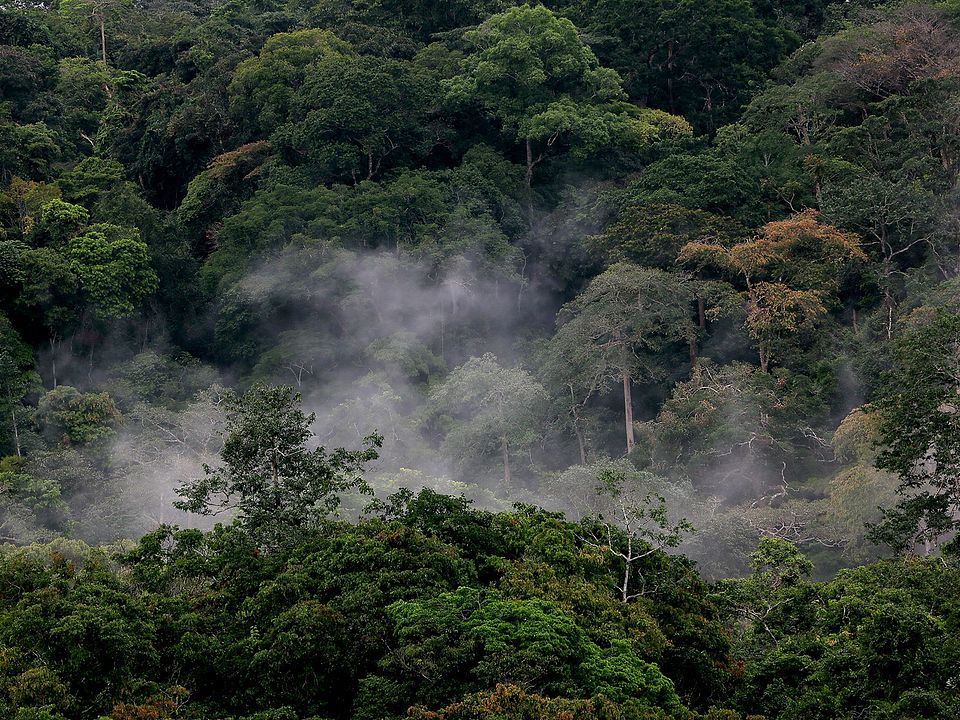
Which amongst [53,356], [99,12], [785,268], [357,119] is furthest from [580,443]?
[99,12]

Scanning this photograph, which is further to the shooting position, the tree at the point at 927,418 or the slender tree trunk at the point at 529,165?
the slender tree trunk at the point at 529,165

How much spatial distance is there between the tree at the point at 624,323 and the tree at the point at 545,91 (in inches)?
313

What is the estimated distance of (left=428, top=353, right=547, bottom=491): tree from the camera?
31719mm

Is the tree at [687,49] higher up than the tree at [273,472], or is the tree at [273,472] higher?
the tree at [687,49]

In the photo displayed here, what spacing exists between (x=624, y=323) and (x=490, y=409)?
3654mm

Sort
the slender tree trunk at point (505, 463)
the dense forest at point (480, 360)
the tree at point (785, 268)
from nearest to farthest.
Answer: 1. the dense forest at point (480, 360)
2. the slender tree trunk at point (505, 463)
3. the tree at point (785, 268)

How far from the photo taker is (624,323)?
3247 centimetres

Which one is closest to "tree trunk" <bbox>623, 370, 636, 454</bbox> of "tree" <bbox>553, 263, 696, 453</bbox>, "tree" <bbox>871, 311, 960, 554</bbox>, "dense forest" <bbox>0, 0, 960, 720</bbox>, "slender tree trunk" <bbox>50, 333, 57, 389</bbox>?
"tree" <bbox>553, 263, 696, 453</bbox>

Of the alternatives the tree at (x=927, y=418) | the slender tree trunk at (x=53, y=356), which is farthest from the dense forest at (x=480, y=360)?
the slender tree trunk at (x=53, y=356)

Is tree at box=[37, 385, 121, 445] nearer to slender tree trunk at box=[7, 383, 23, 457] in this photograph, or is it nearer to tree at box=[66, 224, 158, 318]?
slender tree trunk at box=[7, 383, 23, 457]

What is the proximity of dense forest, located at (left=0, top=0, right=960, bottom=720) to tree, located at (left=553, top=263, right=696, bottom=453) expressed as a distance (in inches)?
3.8

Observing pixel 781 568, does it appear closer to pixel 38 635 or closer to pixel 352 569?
pixel 352 569

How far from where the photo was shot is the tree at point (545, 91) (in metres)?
39.8

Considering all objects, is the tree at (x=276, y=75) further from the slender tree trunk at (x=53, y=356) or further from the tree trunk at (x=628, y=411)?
the tree trunk at (x=628, y=411)
